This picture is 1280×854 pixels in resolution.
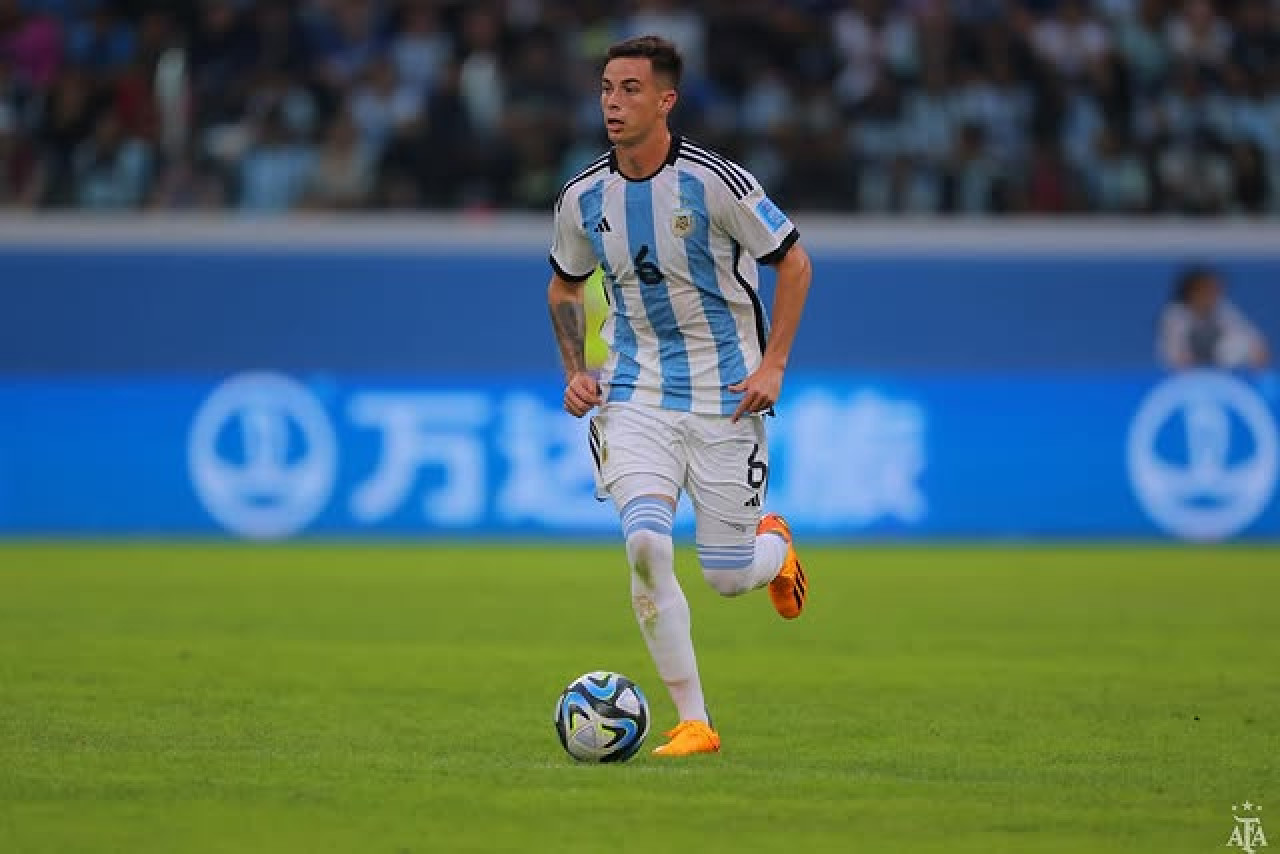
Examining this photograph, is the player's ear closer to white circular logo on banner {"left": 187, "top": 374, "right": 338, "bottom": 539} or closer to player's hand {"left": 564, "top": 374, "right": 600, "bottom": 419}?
player's hand {"left": 564, "top": 374, "right": 600, "bottom": 419}

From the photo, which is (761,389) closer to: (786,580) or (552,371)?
(786,580)

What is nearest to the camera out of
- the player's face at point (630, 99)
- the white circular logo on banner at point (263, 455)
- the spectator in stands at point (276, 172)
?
the player's face at point (630, 99)

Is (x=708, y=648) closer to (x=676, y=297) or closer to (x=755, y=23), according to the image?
(x=676, y=297)

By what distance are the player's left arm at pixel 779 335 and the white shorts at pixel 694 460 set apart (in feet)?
0.40

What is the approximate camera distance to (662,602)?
25.6 feet

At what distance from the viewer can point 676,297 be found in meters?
8.06

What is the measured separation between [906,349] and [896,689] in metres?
12.4

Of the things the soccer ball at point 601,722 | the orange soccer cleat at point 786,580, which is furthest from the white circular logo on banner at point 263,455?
the soccer ball at point 601,722

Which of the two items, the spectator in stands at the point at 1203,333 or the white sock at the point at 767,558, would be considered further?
the spectator in stands at the point at 1203,333

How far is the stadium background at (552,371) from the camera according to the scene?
Result: 11.0 meters

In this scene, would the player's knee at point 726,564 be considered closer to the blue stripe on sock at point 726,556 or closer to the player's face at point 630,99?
the blue stripe on sock at point 726,556

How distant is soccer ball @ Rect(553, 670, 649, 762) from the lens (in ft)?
24.6

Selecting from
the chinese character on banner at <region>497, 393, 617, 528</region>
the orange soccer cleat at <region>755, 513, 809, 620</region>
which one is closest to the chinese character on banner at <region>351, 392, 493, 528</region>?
the chinese character on banner at <region>497, 393, 617, 528</region>

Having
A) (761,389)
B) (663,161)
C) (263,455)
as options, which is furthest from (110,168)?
(761,389)
